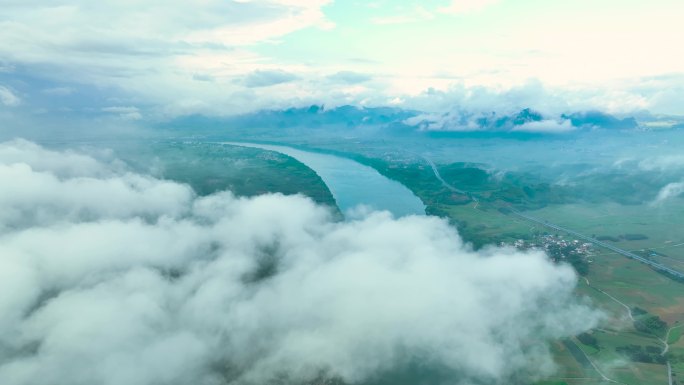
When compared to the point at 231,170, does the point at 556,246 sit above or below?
below

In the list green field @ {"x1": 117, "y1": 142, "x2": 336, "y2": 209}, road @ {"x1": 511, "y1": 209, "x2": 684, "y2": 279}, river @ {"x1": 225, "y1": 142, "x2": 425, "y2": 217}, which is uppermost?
green field @ {"x1": 117, "y1": 142, "x2": 336, "y2": 209}

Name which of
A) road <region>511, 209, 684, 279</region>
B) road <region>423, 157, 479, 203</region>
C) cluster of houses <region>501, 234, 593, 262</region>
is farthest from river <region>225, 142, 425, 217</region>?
cluster of houses <region>501, 234, 593, 262</region>

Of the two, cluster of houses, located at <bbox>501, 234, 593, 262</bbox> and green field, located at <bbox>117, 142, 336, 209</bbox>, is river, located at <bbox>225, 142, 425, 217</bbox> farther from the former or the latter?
cluster of houses, located at <bbox>501, 234, 593, 262</bbox>

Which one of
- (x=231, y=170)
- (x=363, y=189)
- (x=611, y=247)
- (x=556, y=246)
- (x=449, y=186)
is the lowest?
(x=611, y=247)

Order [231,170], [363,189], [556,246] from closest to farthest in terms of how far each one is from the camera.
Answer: [556,246]
[363,189]
[231,170]

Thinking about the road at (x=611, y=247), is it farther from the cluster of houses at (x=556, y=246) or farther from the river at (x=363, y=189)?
the river at (x=363, y=189)

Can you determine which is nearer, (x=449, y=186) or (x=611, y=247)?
(x=611, y=247)

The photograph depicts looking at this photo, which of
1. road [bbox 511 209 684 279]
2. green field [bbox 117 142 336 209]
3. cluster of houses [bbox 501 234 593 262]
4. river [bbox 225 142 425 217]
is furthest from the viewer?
green field [bbox 117 142 336 209]

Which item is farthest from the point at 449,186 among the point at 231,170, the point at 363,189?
the point at 231,170

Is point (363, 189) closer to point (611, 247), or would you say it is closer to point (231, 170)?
point (231, 170)
